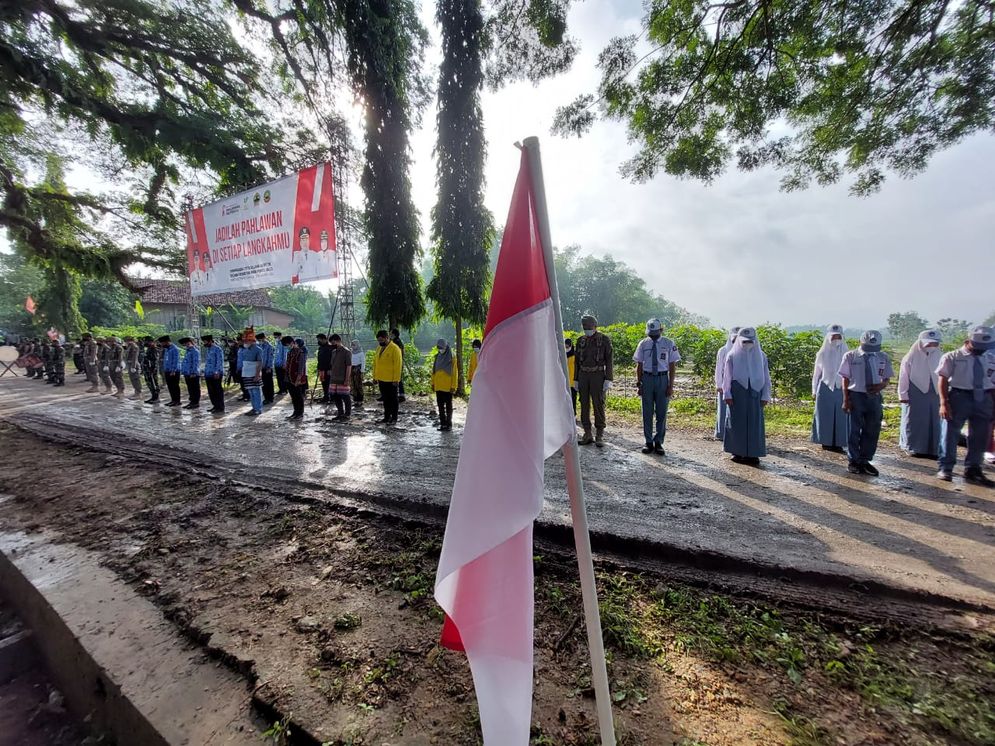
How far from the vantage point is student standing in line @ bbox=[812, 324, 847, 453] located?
609cm

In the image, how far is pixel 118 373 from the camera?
Answer: 516 inches

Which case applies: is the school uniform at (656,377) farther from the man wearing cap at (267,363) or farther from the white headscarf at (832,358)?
the man wearing cap at (267,363)

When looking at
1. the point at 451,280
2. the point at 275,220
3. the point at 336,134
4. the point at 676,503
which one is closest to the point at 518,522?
the point at 676,503

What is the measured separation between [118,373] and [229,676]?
15192mm

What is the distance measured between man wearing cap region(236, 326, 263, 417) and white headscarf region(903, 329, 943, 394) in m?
11.3

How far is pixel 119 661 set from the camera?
223 centimetres

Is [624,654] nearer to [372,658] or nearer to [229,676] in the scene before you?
[372,658]

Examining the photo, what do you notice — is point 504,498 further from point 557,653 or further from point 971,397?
point 971,397

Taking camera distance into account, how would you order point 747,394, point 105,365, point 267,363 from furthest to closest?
point 105,365, point 267,363, point 747,394

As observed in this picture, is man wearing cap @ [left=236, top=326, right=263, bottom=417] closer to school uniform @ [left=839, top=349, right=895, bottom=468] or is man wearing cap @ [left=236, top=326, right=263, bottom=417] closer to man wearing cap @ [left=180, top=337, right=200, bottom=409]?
man wearing cap @ [left=180, top=337, right=200, bottom=409]

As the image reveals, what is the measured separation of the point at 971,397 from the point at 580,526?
19.1 ft

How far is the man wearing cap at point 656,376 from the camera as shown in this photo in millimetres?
5914

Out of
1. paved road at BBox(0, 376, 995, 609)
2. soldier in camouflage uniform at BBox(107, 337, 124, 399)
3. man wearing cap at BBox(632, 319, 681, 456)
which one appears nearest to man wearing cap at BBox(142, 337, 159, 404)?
soldier in camouflage uniform at BBox(107, 337, 124, 399)

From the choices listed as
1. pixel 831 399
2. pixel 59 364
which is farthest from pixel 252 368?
pixel 59 364
